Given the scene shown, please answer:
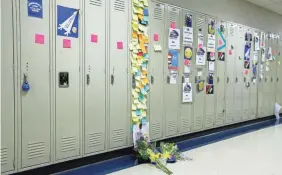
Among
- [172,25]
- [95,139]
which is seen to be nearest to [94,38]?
[95,139]

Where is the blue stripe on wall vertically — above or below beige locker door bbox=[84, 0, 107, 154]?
below

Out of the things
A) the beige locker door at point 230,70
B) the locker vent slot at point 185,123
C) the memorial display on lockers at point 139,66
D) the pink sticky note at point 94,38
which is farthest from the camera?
the beige locker door at point 230,70

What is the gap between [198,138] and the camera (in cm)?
503

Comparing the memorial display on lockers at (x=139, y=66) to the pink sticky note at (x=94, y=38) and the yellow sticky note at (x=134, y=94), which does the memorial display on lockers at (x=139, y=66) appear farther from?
the pink sticky note at (x=94, y=38)

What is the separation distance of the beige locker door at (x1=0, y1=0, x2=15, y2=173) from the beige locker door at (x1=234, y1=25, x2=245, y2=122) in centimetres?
487

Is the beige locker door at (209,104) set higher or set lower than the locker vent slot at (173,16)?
lower

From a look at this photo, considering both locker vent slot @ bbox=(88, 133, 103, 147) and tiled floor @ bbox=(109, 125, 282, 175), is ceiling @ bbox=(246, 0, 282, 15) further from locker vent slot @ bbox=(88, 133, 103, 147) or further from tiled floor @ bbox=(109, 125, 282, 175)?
locker vent slot @ bbox=(88, 133, 103, 147)

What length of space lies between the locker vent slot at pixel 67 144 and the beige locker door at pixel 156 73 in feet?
4.56

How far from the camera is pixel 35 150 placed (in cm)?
294

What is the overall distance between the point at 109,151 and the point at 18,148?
4.28ft

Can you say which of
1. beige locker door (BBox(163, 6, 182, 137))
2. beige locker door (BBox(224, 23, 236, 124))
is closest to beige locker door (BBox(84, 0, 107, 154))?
beige locker door (BBox(163, 6, 182, 137))

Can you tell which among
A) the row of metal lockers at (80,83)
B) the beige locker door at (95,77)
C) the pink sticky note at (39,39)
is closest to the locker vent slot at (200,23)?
the row of metal lockers at (80,83)

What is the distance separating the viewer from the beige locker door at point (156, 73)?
4.12 metres

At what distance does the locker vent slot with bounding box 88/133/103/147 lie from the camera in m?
3.46
